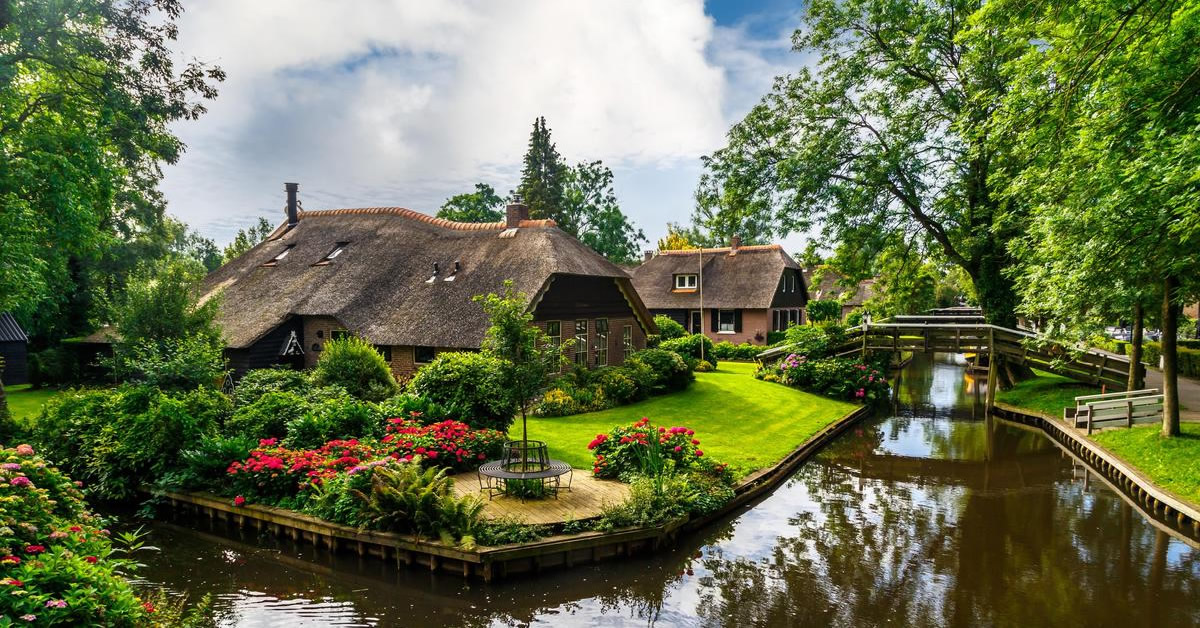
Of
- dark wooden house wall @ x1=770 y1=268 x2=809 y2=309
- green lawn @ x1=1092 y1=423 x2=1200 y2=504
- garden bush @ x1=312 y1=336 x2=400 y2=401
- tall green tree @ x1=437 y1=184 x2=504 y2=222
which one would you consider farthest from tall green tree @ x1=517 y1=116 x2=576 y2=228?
green lawn @ x1=1092 y1=423 x2=1200 y2=504

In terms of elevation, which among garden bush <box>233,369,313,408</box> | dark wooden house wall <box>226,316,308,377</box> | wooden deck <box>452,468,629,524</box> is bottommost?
wooden deck <box>452,468,629,524</box>

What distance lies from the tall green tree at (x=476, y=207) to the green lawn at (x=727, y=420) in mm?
35325

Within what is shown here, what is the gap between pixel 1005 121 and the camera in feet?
45.0

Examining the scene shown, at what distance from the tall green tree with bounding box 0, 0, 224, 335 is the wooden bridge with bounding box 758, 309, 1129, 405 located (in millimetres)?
24619

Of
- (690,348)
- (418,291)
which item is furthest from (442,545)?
(690,348)

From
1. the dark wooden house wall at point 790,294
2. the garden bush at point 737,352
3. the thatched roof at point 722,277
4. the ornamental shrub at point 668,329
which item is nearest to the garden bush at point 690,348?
the ornamental shrub at point 668,329

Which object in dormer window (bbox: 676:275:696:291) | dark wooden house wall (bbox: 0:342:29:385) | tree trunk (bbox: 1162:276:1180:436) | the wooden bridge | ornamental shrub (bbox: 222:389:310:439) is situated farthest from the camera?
dormer window (bbox: 676:275:696:291)

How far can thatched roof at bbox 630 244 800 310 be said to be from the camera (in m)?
39.9

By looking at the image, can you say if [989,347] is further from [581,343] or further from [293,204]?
[293,204]

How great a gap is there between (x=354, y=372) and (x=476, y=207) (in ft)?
131

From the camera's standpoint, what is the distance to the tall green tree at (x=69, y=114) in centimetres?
1524

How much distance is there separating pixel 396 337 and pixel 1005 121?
18.8m

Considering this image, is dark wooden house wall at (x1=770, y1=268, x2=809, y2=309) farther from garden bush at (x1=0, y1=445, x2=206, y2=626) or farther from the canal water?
garden bush at (x1=0, y1=445, x2=206, y2=626)

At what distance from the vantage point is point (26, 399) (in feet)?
76.7
